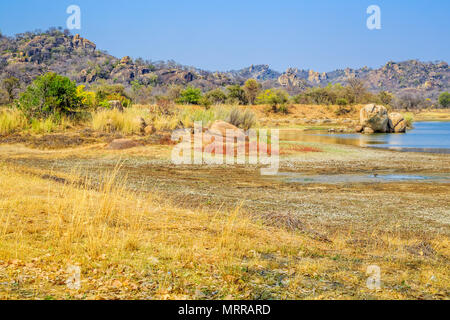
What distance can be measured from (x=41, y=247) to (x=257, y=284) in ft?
7.70

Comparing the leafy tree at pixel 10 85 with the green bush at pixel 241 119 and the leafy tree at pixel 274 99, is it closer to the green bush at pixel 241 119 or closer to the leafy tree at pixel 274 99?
the green bush at pixel 241 119

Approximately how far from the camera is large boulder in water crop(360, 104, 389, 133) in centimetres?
3175

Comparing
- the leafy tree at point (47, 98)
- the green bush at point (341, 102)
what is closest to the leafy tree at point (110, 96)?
the leafy tree at point (47, 98)

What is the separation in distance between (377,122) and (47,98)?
22.7m

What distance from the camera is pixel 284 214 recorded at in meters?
6.60

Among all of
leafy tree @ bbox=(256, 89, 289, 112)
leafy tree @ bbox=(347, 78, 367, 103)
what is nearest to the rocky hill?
leafy tree @ bbox=(347, 78, 367, 103)

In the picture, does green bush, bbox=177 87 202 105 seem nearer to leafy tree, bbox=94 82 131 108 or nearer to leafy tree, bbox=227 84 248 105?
leafy tree, bbox=94 82 131 108

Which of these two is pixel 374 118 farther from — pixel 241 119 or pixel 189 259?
pixel 189 259

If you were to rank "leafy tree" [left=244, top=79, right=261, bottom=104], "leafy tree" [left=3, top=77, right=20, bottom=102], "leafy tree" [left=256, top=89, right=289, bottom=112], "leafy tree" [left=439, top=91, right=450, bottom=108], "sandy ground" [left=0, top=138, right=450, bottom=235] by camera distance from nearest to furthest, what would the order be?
"sandy ground" [left=0, top=138, right=450, bottom=235] < "leafy tree" [left=3, top=77, right=20, bottom=102] < "leafy tree" [left=256, top=89, right=289, bottom=112] < "leafy tree" [left=244, top=79, right=261, bottom=104] < "leafy tree" [left=439, top=91, right=450, bottom=108]

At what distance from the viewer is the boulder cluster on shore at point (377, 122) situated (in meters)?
31.8

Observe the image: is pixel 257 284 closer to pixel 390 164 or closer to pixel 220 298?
pixel 220 298

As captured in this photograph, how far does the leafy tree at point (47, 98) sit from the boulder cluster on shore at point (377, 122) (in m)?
20.8

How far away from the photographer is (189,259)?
4.40 m

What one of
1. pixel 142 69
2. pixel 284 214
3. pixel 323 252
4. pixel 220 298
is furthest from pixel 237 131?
pixel 142 69
